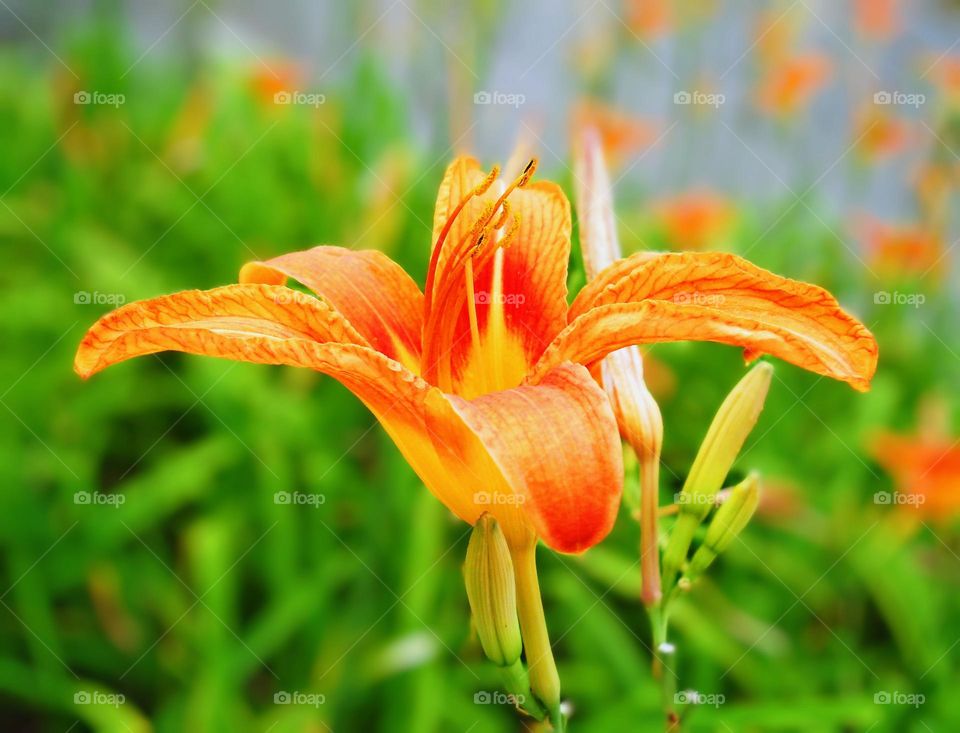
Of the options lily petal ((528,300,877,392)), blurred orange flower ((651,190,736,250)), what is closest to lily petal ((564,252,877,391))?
lily petal ((528,300,877,392))

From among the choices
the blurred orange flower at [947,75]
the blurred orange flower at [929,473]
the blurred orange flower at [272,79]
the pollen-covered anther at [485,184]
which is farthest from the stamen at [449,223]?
the blurred orange flower at [272,79]

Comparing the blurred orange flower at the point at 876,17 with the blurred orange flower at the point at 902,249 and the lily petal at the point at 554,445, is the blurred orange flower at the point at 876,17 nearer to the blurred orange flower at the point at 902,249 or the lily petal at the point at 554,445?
the blurred orange flower at the point at 902,249

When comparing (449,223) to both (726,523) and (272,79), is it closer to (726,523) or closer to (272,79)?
(726,523)

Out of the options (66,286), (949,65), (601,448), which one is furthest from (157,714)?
(949,65)

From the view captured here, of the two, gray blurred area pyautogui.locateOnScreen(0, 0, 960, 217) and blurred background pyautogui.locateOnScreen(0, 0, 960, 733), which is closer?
blurred background pyautogui.locateOnScreen(0, 0, 960, 733)

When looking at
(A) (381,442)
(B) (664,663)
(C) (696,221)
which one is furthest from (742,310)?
(C) (696,221)

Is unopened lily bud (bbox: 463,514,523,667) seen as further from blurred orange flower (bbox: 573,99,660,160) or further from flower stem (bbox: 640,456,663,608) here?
blurred orange flower (bbox: 573,99,660,160)
